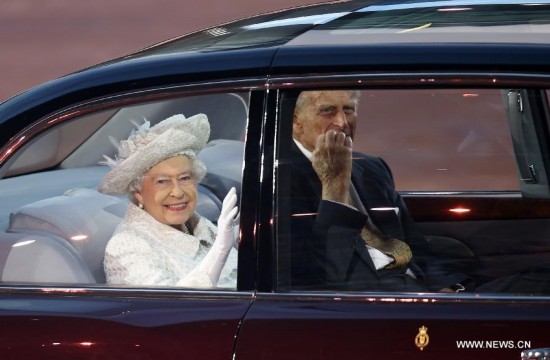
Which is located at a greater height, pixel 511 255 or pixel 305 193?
pixel 305 193

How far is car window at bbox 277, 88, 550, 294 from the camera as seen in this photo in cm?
312

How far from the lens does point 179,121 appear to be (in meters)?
3.35

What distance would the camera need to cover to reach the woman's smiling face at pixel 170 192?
337 cm

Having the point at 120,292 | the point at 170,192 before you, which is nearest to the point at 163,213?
the point at 170,192

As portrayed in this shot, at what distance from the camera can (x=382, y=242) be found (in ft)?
10.8

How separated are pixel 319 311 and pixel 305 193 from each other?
299 millimetres

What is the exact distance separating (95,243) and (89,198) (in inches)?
4.7

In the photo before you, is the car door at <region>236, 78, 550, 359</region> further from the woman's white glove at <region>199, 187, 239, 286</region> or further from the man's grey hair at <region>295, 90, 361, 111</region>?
the woman's white glove at <region>199, 187, 239, 286</region>

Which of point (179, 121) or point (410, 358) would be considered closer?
point (410, 358)

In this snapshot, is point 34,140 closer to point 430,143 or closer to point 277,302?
point 277,302

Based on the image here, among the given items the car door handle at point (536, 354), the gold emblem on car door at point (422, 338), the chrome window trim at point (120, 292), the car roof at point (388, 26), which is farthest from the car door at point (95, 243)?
the car door handle at point (536, 354)

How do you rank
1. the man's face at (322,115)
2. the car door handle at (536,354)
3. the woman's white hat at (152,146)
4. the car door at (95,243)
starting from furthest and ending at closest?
the woman's white hat at (152,146)
the man's face at (322,115)
the car door at (95,243)
the car door handle at (536,354)

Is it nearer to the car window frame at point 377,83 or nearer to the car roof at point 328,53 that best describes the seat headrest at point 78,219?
the car roof at point 328,53

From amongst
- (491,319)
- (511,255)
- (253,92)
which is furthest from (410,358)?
(253,92)
